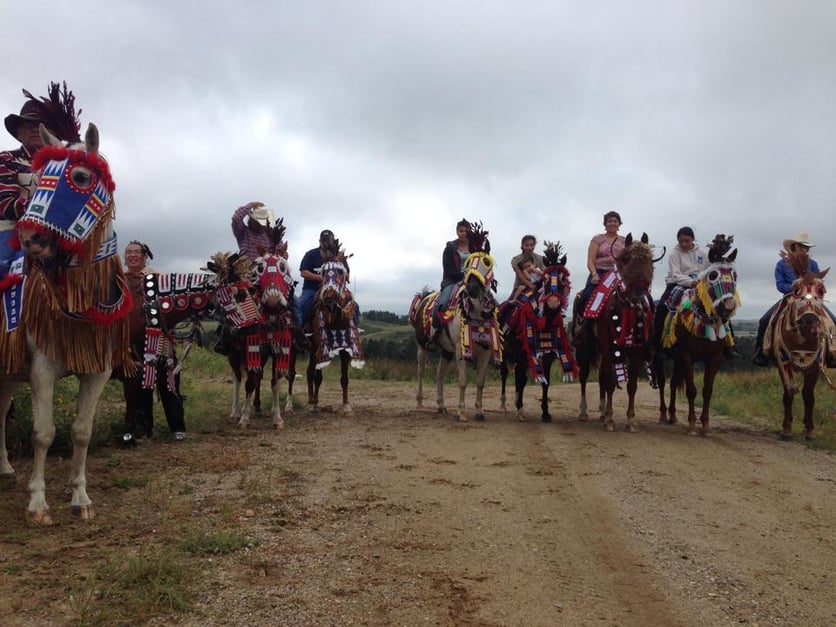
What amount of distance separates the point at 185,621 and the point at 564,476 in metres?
4.30

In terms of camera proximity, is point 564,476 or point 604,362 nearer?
point 564,476

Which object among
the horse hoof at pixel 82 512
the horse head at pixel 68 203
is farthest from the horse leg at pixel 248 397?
the horse head at pixel 68 203

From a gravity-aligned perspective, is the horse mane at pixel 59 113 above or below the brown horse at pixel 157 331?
above

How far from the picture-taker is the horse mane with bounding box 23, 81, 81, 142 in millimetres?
4828

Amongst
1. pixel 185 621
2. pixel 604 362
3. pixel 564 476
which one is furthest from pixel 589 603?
pixel 604 362

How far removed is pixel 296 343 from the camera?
998cm

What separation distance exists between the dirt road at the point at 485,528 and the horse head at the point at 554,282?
7.75 feet

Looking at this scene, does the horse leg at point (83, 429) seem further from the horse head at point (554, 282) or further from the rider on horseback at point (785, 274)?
the rider on horseback at point (785, 274)

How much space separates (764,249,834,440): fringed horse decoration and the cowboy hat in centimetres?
991

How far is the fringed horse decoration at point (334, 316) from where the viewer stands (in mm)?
9789

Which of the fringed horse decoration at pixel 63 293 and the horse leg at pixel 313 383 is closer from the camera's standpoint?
the fringed horse decoration at pixel 63 293

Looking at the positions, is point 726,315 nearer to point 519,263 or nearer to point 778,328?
point 778,328

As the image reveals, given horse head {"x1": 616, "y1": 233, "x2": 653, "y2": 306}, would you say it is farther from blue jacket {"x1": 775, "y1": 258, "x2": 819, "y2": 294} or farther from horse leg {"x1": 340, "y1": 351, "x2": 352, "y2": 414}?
horse leg {"x1": 340, "y1": 351, "x2": 352, "y2": 414}

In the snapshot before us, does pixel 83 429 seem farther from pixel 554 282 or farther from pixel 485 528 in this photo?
pixel 554 282
